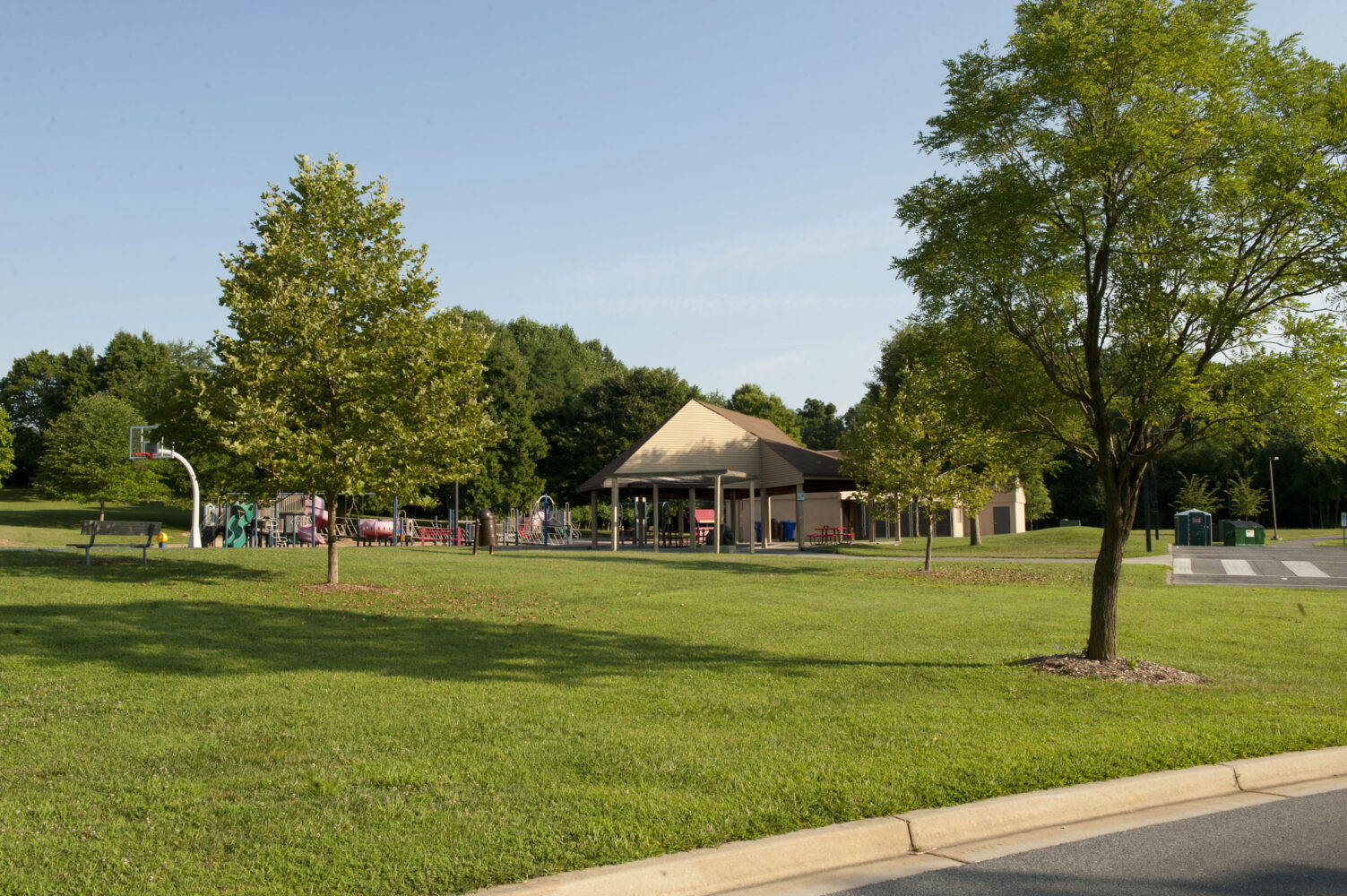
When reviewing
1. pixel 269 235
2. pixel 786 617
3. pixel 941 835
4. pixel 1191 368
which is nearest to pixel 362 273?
pixel 269 235

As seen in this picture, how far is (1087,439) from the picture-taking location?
1199cm

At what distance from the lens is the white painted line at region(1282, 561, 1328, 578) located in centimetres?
2636

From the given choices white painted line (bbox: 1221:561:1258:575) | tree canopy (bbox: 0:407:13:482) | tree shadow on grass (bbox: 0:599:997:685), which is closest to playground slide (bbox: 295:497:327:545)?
tree shadow on grass (bbox: 0:599:997:685)

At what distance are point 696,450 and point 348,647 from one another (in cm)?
3107

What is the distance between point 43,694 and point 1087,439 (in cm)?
1159

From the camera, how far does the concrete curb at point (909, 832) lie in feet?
14.6

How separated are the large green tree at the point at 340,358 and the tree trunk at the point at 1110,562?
11763 millimetres

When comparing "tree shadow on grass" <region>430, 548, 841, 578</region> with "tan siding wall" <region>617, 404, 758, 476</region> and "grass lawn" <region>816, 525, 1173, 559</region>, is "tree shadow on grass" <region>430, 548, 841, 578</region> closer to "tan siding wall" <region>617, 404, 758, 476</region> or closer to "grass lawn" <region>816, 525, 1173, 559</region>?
"grass lawn" <region>816, 525, 1173, 559</region>

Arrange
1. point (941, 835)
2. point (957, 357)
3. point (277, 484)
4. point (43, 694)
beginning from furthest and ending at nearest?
point (277, 484) < point (957, 357) < point (43, 694) < point (941, 835)

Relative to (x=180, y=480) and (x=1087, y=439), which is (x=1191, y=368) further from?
(x=180, y=480)

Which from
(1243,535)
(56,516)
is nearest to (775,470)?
(1243,535)

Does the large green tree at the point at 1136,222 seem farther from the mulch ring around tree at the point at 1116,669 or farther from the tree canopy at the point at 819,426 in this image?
the tree canopy at the point at 819,426

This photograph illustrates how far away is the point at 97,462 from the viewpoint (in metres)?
59.8

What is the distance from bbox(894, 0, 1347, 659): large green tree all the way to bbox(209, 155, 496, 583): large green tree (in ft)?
33.7
